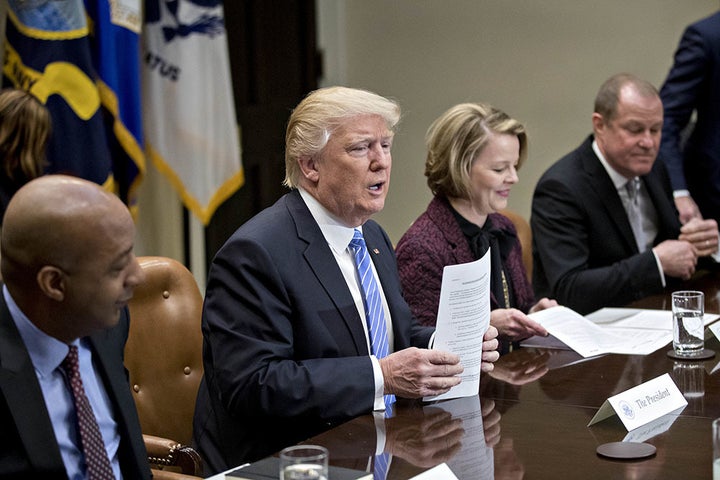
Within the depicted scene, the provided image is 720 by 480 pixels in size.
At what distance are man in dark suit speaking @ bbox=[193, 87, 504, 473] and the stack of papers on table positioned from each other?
17.9 inches

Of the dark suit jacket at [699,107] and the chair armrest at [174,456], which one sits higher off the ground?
the dark suit jacket at [699,107]

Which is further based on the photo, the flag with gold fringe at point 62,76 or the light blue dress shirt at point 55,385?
the flag with gold fringe at point 62,76

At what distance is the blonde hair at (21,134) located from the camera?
371 centimetres

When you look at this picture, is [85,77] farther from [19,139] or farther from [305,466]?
[305,466]

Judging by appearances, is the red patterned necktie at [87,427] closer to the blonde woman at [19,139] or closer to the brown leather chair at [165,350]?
the brown leather chair at [165,350]

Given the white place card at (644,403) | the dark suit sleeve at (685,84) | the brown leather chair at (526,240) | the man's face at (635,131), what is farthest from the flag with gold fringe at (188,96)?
the white place card at (644,403)

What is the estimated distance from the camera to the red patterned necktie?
1.83 meters

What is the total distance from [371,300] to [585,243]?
5.26ft

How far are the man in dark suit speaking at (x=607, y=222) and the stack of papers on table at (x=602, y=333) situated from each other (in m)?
0.48

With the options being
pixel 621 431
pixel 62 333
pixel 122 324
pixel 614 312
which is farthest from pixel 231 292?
pixel 614 312

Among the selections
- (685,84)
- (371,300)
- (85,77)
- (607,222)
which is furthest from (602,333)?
(85,77)

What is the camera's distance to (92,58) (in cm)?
437

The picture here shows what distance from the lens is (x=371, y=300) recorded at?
2.56 metres

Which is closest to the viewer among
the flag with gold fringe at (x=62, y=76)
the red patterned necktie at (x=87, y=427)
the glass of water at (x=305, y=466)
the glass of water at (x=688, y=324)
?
the glass of water at (x=305, y=466)
